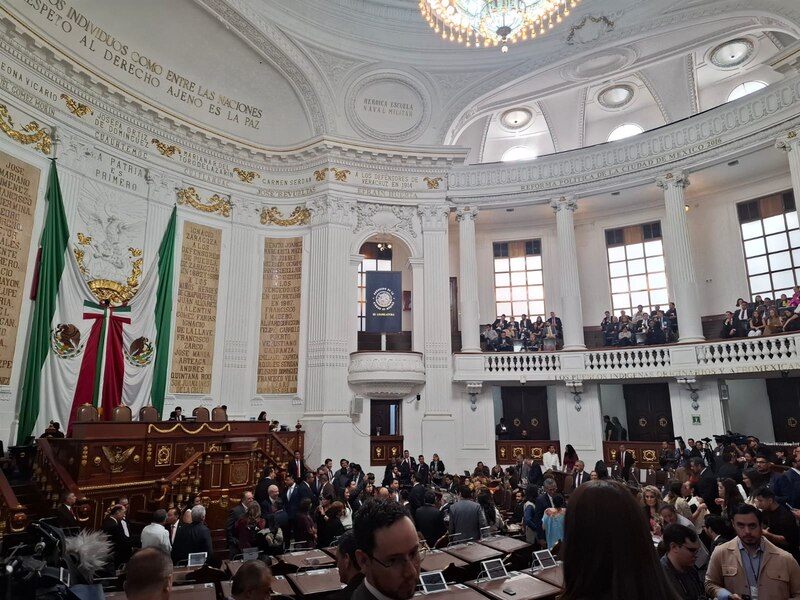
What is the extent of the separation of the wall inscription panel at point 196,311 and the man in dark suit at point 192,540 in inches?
331

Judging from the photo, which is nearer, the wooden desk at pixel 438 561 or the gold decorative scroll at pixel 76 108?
the wooden desk at pixel 438 561

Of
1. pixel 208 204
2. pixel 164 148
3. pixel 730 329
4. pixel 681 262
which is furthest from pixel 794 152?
pixel 164 148

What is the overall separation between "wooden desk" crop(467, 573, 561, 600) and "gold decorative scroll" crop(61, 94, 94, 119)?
13.3 meters

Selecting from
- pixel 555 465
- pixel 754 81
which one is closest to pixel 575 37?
pixel 754 81

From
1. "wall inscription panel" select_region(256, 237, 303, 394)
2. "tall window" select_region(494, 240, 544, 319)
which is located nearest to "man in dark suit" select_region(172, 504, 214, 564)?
"wall inscription panel" select_region(256, 237, 303, 394)

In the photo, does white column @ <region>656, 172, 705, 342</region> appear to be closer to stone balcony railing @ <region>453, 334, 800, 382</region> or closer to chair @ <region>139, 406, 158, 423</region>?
stone balcony railing @ <region>453, 334, 800, 382</region>

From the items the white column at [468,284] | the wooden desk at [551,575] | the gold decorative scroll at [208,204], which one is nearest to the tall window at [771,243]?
the white column at [468,284]

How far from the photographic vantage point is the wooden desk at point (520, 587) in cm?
401

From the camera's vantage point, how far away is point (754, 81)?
1656 centimetres

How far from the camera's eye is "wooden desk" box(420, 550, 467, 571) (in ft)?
15.9

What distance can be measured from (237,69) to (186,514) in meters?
13.9

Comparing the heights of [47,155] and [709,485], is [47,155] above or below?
above

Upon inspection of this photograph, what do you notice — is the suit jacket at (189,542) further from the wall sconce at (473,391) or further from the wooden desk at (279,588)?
the wall sconce at (473,391)

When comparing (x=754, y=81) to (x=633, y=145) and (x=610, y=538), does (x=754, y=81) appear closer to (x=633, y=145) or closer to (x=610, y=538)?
(x=633, y=145)
